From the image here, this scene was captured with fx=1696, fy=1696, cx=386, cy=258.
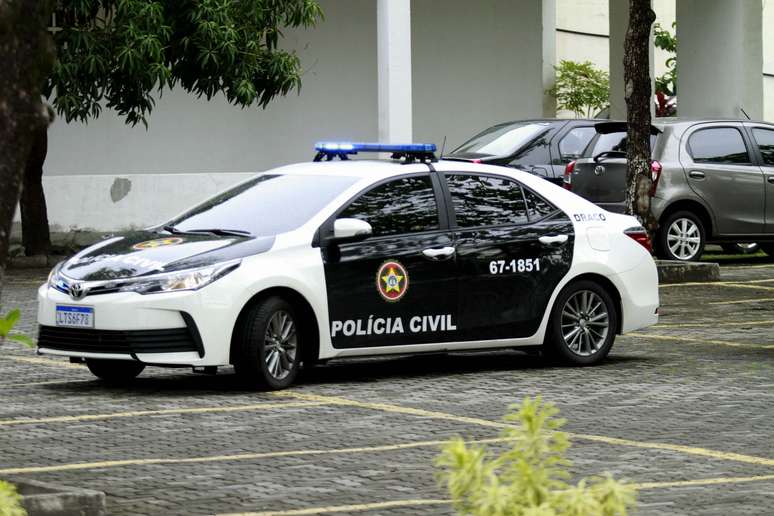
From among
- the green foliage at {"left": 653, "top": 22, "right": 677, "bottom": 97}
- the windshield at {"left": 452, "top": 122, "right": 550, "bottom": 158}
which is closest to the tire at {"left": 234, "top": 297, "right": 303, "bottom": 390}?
the windshield at {"left": 452, "top": 122, "right": 550, "bottom": 158}

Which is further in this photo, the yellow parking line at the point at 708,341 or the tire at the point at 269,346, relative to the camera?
the yellow parking line at the point at 708,341

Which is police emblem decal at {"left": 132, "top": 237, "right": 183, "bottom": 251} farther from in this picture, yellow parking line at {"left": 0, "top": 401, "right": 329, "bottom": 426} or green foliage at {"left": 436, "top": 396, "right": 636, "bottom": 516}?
green foliage at {"left": 436, "top": 396, "right": 636, "bottom": 516}

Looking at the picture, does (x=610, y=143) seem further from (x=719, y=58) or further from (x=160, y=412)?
(x=160, y=412)

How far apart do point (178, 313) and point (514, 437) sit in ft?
19.7

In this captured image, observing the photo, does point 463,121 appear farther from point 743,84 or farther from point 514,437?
point 514,437

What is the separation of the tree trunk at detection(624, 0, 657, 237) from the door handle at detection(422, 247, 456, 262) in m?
8.18

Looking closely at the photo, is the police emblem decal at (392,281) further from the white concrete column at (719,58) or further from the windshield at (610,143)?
the white concrete column at (719,58)

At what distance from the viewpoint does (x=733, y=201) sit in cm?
2073

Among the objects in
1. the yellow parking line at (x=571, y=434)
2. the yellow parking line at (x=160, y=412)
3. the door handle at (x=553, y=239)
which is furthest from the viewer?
the door handle at (x=553, y=239)

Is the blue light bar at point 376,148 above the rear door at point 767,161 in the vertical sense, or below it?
above

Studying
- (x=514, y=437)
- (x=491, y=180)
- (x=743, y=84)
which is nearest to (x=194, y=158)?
(x=743, y=84)

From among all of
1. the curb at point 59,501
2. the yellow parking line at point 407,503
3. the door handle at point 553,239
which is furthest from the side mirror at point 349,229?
the curb at point 59,501

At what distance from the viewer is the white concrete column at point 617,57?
93.7 ft

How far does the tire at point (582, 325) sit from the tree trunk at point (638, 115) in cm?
715
